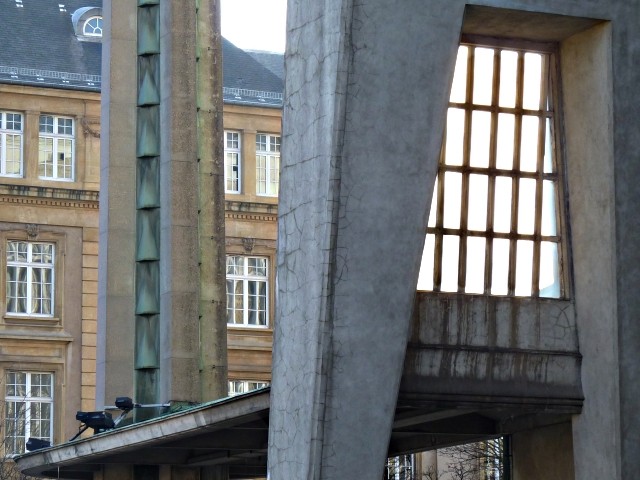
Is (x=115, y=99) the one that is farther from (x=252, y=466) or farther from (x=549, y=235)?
(x=549, y=235)

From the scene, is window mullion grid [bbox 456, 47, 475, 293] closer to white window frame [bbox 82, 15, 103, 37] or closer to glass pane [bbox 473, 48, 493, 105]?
glass pane [bbox 473, 48, 493, 105]

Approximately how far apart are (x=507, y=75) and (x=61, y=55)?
131 ft

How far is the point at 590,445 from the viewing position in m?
20.5

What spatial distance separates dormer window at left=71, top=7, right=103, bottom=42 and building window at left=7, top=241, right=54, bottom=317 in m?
7.75

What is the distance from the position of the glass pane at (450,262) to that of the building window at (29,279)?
37506mm

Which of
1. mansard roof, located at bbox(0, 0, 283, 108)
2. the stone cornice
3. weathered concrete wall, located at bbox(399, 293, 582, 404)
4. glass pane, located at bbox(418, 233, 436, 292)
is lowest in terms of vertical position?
weathered concrete wall, located at bbox(399, 293, 582, 404)

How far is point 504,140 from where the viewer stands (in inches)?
841

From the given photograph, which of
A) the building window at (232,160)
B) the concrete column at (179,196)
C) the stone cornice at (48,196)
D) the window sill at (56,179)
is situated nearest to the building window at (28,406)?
the stone cornice at (48,196)

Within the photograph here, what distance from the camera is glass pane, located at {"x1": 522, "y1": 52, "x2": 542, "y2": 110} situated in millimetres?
21359

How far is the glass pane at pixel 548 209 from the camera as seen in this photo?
70.2ft

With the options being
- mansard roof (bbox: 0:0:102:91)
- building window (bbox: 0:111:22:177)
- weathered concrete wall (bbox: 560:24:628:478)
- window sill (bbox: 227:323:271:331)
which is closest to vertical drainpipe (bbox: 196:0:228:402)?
weathered concrete wall (bbox: 560:24:628:478)

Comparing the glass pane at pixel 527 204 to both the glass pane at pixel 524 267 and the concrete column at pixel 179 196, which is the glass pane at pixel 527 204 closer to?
the glass pane at pixel 524 267

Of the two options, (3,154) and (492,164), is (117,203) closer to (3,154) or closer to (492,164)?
(492,164)

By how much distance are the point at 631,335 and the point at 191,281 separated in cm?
1311
